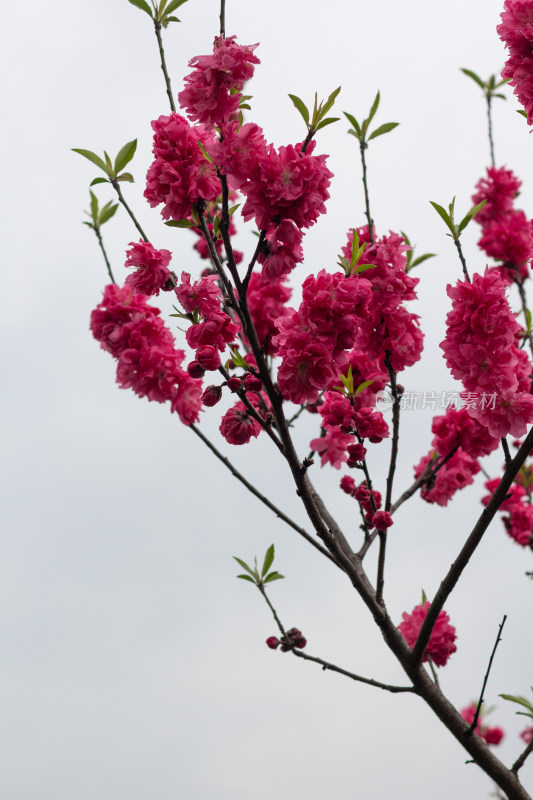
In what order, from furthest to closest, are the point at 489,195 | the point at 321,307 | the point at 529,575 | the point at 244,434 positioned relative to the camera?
the point at 489,195
the point at 529,575
the point at 244,434
the point at 321,307

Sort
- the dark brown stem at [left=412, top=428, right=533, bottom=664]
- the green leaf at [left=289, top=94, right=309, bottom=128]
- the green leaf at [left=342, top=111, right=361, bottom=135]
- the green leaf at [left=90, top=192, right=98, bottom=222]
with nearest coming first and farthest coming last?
1. the green leaf at [left=289, top=94, right=309, bottom=128]
2. the dark brown stem at [left=412, top=428, right=533, bottom=664]
3. the green leaf at [left=342, top=111, right=361, bottom=135]
4. the green leaf at [left=90, top=192, right=98, bottom=222]

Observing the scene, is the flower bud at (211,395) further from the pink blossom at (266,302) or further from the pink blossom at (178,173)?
the pink blossom at (266,302)

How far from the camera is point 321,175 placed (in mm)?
1764

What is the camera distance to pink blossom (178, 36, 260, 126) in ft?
5.73

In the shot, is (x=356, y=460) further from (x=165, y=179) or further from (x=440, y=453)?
(x=165, y=179)

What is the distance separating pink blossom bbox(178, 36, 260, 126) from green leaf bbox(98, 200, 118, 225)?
1.39 meters

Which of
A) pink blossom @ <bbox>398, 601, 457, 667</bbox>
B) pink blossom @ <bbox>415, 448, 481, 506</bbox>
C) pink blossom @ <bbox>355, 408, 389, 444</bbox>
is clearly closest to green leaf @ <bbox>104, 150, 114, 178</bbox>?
pink blossom @ <bbox>355, 408, 389, 444</bbox>

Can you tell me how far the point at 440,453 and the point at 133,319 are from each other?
1.45 metres

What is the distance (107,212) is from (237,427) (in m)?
1.59

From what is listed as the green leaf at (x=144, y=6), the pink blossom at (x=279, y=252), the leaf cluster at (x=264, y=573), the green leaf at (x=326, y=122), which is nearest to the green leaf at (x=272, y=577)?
the leaf cluster at (x=264, y=573)

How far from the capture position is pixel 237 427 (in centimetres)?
201

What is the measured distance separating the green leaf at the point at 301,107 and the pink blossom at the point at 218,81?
15 cm

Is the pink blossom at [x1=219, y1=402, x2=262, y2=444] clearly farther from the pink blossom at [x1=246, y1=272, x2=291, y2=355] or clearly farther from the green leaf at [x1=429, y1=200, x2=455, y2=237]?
the pink blossom at [x1=246, y1=272, x2=291, y2=355]

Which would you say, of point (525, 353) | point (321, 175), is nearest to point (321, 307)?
point (321, 175)
